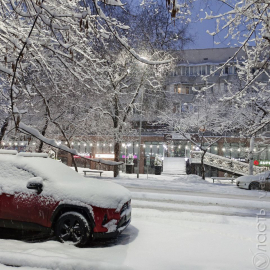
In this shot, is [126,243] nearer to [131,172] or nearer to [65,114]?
[65,114]

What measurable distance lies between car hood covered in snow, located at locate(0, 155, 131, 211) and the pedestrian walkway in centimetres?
2749

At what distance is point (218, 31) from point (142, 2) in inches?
94.3

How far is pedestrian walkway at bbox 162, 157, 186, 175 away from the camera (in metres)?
33.5

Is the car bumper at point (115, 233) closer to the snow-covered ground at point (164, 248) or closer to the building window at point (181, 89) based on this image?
the snow-covered ground at point (164, 248)

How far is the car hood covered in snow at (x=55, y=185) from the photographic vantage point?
5586 millimetres

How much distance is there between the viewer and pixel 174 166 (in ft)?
117

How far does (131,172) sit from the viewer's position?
33375 mm

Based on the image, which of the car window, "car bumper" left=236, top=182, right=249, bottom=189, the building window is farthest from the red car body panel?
the building window

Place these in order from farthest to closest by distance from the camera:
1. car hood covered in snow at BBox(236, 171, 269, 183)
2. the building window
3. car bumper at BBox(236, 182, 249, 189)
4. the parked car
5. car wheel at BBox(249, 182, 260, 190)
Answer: the building window < car bumper at BBox(236, 182, 249, 189) < car wheel at BBox(249, 182, 260, 190) < car hood covered in snow at BBox(236, 171, 269, 183) < the parked car

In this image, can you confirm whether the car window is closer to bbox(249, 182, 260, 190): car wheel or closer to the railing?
bbox(249, 182, 260, 190): car wheel

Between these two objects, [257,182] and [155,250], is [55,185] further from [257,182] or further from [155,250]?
[257,182]

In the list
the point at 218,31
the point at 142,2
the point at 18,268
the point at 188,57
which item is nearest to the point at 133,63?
the point at 218,31

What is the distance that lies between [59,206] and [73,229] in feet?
1.89

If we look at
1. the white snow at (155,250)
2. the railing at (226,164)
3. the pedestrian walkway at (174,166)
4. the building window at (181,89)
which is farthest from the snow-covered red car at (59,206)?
the building window at (181,89)
